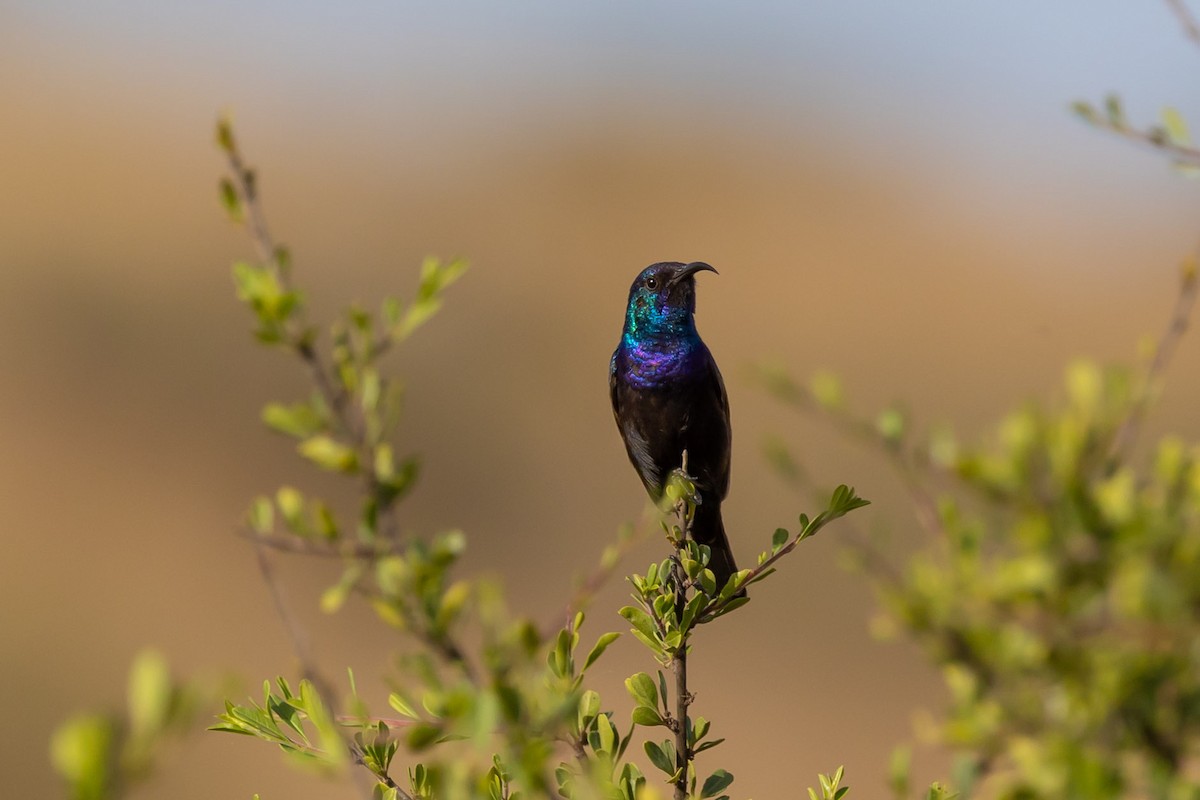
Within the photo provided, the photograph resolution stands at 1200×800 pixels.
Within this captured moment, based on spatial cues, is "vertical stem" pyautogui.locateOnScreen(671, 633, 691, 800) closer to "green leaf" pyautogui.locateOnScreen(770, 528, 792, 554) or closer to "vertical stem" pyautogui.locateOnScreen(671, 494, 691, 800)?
"vertical stem" pyautogui.locateOnScreen(671, 494, 691, 800)

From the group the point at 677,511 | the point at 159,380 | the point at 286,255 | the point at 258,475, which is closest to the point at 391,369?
the point at 258,475

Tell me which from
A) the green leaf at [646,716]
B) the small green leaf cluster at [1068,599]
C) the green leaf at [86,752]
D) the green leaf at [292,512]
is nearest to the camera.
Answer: the green leaf at [86,752]

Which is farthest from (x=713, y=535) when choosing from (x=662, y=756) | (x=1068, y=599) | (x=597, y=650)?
(x=1068, y=599)

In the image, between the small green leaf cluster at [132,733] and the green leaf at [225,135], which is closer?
the small green leaf cluster at [132,733]

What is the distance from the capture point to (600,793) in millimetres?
1568

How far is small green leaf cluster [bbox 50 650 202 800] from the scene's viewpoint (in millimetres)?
1103

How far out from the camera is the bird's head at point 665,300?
239 inches

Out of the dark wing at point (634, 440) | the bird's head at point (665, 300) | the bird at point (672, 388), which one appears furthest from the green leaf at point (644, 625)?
the bird's head at point (665, 300)

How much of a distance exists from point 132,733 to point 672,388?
16.3 feet

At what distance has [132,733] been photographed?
1144mm

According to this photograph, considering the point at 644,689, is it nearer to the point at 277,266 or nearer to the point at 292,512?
the point at 292,512

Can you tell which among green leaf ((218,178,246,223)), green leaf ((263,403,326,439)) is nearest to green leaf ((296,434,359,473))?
green leaf ((263,403,326,439))

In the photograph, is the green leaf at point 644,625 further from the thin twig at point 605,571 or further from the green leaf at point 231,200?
the green leaf at point 231,200

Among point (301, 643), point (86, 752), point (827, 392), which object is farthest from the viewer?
point (827, 392)
